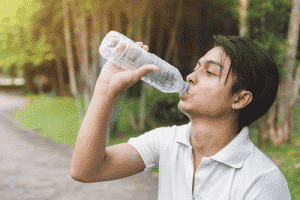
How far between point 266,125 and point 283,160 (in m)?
1.41

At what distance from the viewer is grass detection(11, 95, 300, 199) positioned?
536 cm

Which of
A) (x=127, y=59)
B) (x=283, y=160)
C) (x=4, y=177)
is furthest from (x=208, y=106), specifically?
(x=4, y=177)

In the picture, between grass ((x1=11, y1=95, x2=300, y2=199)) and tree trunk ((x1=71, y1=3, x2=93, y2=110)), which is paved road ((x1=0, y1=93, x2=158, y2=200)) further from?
tree trunk ((x1=71, y1=3, x2=93, y2=110))

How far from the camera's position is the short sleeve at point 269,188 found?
1.43 meters

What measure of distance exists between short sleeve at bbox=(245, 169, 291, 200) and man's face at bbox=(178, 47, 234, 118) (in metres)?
0.41

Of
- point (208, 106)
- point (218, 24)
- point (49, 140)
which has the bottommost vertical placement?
point (49, 140)

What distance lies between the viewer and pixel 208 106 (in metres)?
1.65

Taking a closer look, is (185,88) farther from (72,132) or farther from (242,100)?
(72,132)

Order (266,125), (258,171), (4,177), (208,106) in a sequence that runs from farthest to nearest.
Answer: (266,125), (4,177), (208,106), (258,171)

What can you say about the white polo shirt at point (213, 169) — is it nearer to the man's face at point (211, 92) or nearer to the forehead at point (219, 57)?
the man's face at point (211, 92)

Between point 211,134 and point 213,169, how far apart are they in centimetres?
20

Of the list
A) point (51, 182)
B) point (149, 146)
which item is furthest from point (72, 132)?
point (149, 146)

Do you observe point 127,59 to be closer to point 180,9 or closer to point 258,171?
point 258,171

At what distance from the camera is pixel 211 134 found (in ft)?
5.60
